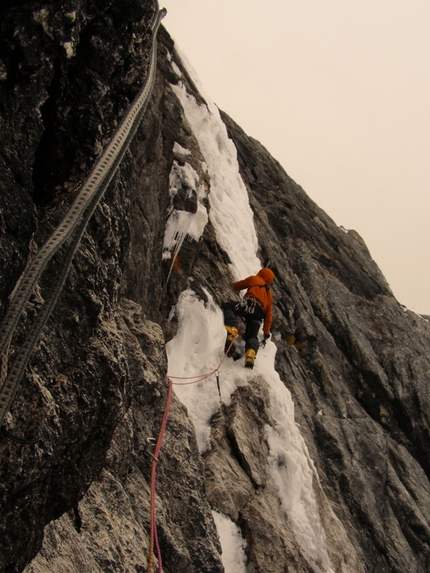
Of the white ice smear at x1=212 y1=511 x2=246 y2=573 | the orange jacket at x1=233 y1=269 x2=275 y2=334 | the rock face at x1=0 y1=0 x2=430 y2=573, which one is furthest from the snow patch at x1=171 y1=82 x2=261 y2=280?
the white ice smear at x1=212 y1=511 x2=246 y2=573

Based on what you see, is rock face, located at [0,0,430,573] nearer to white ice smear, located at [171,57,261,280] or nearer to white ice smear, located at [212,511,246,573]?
white ice smear, located at [212,511,246,573]

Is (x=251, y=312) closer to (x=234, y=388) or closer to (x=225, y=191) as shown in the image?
(x=234, y=388)

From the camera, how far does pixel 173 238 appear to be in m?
9.10

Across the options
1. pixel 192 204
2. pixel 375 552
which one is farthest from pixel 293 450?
pixel 192 204

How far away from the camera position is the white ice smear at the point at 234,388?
291 inches

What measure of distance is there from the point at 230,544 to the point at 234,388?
248 cm

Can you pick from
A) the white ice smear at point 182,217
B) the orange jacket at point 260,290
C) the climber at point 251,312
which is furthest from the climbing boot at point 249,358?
the white ice smear at point 182,217

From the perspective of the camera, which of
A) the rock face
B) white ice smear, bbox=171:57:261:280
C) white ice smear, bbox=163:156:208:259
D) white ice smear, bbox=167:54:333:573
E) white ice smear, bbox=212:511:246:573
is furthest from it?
white ice smear, bbox=171:57:261:280

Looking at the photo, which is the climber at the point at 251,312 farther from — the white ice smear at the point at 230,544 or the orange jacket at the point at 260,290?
the white ice smear at the point at 230,544

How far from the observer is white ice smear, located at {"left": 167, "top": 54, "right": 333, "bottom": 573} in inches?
291

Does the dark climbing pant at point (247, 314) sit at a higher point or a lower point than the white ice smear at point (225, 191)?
lower

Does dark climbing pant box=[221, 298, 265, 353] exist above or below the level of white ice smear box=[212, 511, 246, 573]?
above

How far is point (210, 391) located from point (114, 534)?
402cm

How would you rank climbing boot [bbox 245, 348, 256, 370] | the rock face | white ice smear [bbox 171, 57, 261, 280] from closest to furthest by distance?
the rock face → climbing boot [bbox 245, 348, 256, 370] → white ice smear [bbox 171, 57, 261, 280]
